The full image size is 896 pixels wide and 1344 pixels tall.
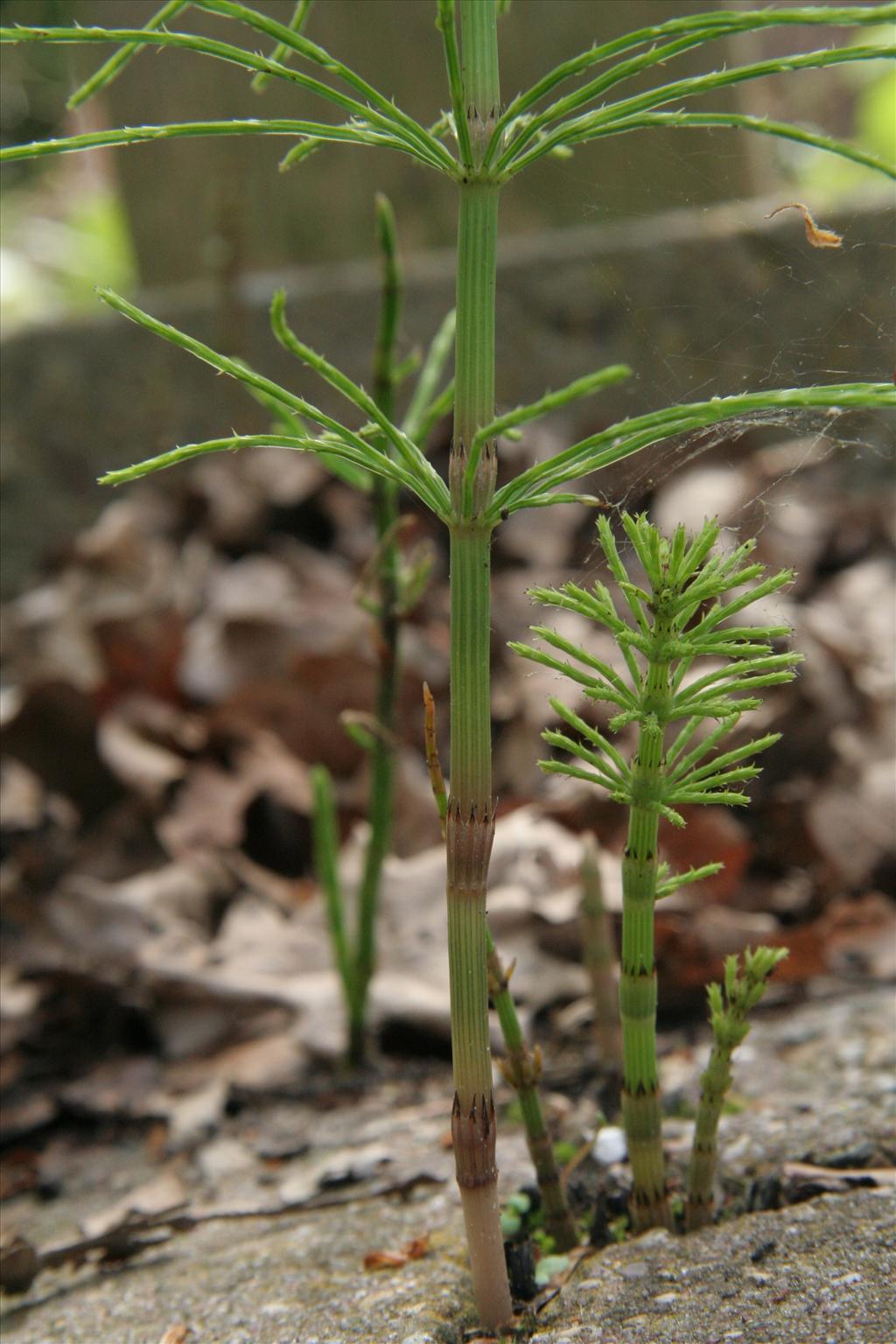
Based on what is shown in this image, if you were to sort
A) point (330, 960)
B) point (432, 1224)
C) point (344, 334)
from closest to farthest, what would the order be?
point (432, 1224) → point (330, 960) → point (344, 334)

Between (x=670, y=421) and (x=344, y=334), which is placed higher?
(x=344, y=334)

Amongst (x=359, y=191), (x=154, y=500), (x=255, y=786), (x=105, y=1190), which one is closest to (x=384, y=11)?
(x=359, y=191)

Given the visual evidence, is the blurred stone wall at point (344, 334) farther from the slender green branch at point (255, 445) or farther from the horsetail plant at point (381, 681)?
the slender green branch at point (255, 445)

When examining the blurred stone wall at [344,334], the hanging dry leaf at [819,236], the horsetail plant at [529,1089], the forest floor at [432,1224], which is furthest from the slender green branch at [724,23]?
the blurred stone wall at [344,334]

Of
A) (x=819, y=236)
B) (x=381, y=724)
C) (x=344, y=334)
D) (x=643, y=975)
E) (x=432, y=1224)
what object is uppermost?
(x=344, y=334)

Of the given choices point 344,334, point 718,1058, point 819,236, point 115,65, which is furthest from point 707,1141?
point 344,334

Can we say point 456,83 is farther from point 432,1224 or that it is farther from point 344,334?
point 344,334

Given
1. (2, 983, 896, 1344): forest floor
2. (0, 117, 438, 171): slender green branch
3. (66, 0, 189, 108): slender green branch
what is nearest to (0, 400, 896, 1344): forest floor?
(2, 983, 896, 1344): forest floor
